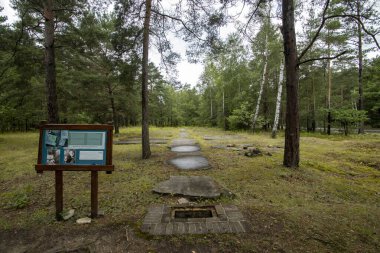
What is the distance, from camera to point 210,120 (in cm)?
3506

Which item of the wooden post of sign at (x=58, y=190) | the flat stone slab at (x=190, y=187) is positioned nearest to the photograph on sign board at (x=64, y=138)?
the wooden post of sign at (x=58, y=190)

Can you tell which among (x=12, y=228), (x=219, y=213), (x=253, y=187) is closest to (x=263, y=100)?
(x=253, y=187)

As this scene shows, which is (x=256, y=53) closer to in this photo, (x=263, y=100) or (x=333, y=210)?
(x=263, y=100)

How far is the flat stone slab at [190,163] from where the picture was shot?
5.92 m

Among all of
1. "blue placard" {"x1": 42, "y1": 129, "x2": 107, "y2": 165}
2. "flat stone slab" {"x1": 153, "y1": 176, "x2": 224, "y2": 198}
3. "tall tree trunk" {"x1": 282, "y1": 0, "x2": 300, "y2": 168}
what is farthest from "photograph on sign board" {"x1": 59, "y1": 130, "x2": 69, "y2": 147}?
"tall tree trunk" {"x1": 282, "y1": 0, "x2": 300, "y2": 168}

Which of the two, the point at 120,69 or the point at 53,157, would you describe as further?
the point at 120,69

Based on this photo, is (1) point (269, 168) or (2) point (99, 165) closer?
(2) point (99, 165)

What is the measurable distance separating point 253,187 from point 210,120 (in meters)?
30.9

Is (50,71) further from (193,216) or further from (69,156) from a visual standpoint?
(193,216)

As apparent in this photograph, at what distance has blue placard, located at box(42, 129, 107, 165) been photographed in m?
2.91

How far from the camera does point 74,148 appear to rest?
9.62 ft

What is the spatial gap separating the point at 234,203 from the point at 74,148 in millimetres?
2684

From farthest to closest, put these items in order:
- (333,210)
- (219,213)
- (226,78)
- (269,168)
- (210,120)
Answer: (210,120)
(226,78)
(269,168)
(333,210)
(219,213)

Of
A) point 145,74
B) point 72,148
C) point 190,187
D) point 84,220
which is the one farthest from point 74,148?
point 145,74
